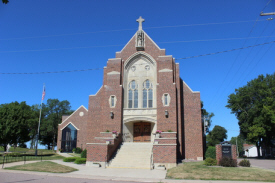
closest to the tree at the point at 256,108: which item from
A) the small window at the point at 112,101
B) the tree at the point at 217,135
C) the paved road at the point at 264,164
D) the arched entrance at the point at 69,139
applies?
the paved road at the point at 264,164

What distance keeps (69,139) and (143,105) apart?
1553 centimetres

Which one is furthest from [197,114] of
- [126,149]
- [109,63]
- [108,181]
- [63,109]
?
[63,109]

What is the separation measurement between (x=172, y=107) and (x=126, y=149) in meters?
6.35

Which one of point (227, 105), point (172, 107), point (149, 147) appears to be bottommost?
point (149, 147)

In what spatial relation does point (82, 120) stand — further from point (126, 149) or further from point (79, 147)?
point (126, 149)

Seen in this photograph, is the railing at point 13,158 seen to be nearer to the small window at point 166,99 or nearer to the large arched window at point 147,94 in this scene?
the large arched window at point 147,94

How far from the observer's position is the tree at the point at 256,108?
3478 cm

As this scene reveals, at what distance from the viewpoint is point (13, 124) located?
2878cm

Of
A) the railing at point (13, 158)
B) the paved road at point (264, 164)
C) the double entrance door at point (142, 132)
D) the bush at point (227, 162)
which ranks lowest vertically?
the paved road at point (264, 164)

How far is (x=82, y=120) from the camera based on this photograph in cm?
3531

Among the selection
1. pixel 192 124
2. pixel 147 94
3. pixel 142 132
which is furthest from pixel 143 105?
pixel 192 124

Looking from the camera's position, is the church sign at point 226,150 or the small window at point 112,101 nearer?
the church sign at point 226,150

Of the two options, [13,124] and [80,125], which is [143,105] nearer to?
[80,125]

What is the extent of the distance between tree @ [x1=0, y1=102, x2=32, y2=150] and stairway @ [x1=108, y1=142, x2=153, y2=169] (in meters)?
14.6
